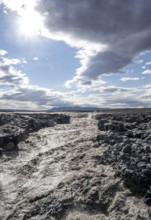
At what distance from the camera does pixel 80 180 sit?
21484 mm

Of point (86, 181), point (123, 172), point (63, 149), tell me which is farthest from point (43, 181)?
point (63, 149)

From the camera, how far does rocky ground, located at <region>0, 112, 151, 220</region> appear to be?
17859 mm

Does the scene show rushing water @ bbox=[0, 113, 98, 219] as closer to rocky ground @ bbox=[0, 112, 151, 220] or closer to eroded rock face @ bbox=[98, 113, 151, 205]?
rocky ground @ bbox=[0, 112, 151, 220]

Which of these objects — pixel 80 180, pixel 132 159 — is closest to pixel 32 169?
pixel 80 180

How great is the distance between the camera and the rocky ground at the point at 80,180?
17859mm

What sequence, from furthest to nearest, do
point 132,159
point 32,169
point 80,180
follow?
point 32,169, point 132,159, point 80,180

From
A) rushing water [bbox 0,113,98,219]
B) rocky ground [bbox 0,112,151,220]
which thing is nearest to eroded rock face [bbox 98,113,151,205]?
rocky ground [bbox 0,112,151,220]

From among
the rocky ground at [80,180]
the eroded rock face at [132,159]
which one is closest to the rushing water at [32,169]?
the rocky ground at [80,180]

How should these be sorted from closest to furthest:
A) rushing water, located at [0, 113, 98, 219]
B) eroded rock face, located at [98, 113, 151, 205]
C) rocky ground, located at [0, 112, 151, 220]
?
rocky ground, located at [0, 112, 151, 220]
eroded rock face, located at [98, 113, 151, 205]
rushing water, located at [0, 113, 98, 219]

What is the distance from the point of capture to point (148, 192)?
18.6 meters

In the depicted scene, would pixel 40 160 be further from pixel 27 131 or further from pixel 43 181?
pixel 27 131

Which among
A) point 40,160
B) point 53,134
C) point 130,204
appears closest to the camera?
point 130,204

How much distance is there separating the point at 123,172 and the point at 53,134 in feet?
77.4

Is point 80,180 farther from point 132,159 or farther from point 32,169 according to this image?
point 32,169
